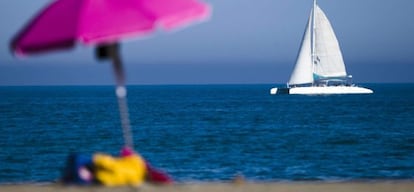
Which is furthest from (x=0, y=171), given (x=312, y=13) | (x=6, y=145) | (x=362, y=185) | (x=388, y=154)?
(x=312, y=13)

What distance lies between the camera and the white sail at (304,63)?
255ft

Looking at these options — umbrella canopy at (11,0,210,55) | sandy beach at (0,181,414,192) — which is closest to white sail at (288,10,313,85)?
sandy beach at (0,181,414,192)

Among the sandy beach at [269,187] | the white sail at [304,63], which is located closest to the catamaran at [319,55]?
the white sail at [304,63]

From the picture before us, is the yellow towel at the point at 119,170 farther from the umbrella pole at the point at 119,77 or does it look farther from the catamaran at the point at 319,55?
the catamaran at the point at 319,55

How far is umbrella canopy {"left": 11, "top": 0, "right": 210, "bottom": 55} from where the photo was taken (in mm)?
6473

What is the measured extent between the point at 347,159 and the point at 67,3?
25.2 meters

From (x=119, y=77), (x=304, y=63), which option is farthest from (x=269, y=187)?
(x=304, y=63)

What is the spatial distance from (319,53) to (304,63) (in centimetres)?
252

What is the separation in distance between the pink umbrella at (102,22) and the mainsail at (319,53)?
229 feet

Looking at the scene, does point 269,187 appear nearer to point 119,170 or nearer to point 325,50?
point 119,170

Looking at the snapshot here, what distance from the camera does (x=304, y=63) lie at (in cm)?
7869

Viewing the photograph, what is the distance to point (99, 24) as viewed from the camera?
661cm

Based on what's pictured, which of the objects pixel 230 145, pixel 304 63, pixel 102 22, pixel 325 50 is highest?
pixel 325 50

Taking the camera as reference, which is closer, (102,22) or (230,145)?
(102,22)
